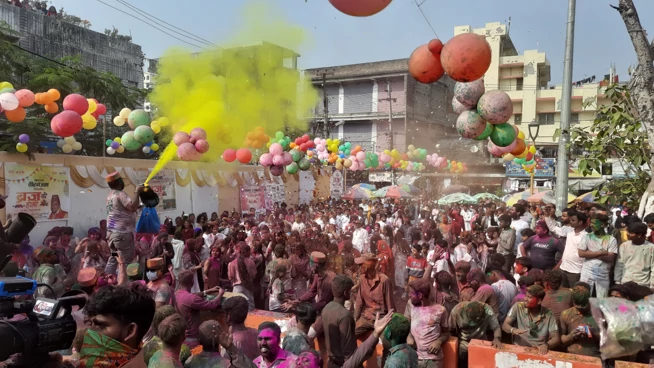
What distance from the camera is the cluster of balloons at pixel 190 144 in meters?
10.3

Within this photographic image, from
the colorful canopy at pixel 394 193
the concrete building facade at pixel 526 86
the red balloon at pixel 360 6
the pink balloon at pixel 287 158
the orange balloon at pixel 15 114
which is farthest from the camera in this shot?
the concrete building facade at pixel 526 86

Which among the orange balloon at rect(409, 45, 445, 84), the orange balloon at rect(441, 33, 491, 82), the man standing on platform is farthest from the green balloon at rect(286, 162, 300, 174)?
the orange balloon at rect(441, 33, 491, 82)

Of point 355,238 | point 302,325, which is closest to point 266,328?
point 302,325

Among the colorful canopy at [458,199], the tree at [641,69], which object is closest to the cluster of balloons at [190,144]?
the tree at [641,69]

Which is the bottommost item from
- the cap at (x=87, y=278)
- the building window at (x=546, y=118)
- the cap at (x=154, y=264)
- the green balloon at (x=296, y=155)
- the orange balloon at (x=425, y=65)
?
the cap at (x=87, y=278)

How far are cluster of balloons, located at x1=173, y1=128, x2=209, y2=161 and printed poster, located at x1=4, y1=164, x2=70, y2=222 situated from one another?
141 inches

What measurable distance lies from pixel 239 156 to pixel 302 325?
8.63 meters

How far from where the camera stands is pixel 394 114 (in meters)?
33.2

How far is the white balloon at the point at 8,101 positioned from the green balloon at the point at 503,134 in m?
7.85

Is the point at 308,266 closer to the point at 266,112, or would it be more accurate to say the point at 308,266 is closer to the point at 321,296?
the point at 321,296

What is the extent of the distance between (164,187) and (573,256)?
1188 cm

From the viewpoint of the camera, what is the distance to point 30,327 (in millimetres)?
2143

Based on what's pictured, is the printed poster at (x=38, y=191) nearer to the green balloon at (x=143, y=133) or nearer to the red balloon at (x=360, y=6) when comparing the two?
the green balloon at (x=143, y=133)

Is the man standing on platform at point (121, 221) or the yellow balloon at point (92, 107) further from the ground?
the yellow balloon at point (92, 107)
